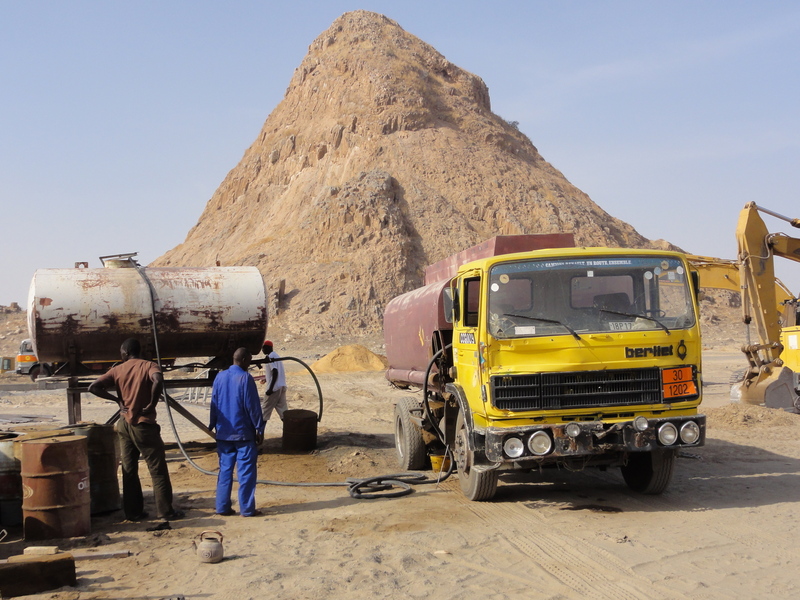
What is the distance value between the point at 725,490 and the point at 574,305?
10.6ft

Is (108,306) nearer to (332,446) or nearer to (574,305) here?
(332,446)

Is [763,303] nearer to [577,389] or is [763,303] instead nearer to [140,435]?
[577,389]

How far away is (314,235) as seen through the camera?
55.2 metres

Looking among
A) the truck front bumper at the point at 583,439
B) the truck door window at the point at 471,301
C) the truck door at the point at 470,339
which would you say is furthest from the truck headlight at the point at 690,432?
the truck door window at the point at 471,301

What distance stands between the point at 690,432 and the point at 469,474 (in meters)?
2.42

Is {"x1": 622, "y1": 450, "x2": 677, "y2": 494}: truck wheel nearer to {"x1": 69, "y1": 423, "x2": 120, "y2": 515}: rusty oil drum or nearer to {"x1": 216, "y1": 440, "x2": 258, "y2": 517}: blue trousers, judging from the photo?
{"x1": 216, "y1": 440, "x2": 258, "y2": 517}: blue trousers

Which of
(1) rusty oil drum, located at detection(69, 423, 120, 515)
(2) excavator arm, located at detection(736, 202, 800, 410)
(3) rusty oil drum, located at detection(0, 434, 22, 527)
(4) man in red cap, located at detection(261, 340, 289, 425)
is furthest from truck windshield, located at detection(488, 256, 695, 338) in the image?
(2) excavator arm, located at detection(736, 202, 800, 410)

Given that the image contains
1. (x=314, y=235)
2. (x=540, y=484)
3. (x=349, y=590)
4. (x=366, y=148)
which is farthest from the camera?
(x=366, y=148)

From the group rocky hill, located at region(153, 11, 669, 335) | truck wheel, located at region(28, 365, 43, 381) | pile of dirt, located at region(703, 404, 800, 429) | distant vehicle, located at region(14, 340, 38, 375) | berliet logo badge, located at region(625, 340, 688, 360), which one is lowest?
pile of dirt, located at region(703, 404, 800, 429)

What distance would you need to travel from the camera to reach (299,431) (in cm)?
1227

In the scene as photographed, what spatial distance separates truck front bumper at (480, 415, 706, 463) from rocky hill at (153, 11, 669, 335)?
4146 centimetres

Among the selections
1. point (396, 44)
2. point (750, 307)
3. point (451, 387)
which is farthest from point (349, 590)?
point (396, 44)

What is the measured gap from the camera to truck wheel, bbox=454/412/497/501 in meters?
8.01

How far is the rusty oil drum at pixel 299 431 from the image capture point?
12258 mm
